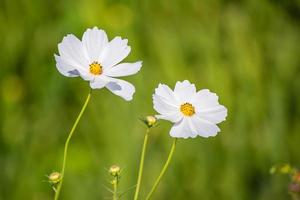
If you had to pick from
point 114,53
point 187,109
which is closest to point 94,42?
point 114,53

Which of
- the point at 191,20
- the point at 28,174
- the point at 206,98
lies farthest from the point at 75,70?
the point at 191,20

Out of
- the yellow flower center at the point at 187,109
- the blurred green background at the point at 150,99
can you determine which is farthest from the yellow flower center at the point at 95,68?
the blurred green background at the point at 150,99

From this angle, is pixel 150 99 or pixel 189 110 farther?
pixel 150 99

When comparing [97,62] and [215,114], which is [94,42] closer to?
[97,62]

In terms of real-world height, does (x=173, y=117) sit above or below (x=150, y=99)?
below

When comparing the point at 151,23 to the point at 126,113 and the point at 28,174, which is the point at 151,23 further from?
the point at 28,174

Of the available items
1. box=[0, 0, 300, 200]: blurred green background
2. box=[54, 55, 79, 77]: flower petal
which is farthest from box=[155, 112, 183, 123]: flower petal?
box=[0, 0, 300, 200]: blurred green background

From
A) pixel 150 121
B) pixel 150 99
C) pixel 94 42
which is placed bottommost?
pixel 150 121
